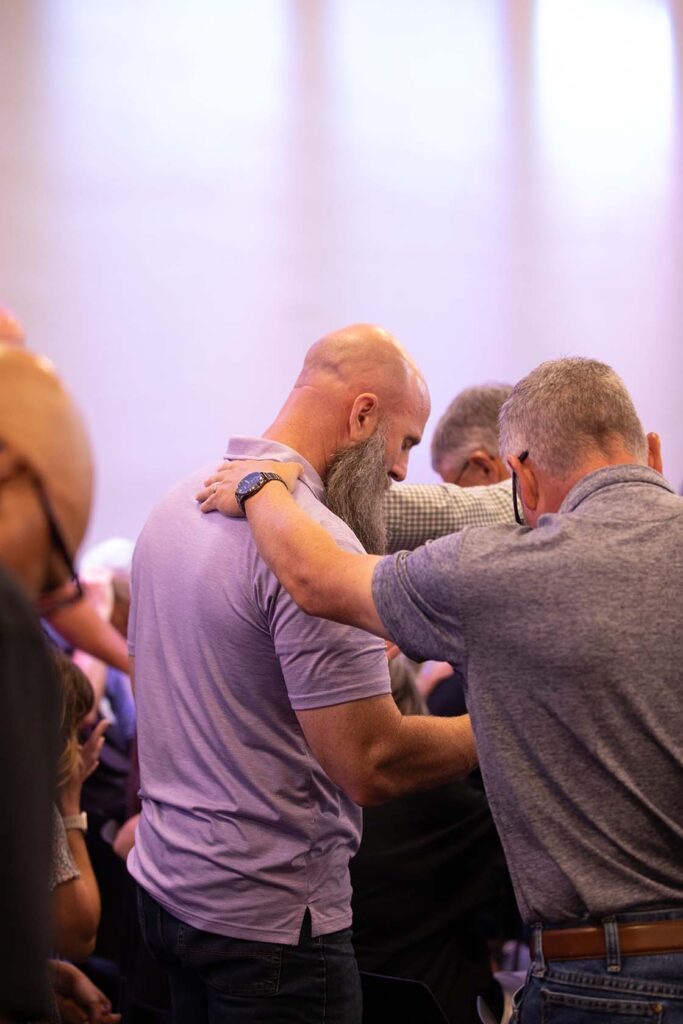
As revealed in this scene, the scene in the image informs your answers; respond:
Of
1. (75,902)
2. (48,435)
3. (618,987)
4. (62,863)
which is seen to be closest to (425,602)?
(618,987)

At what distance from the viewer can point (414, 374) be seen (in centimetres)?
221

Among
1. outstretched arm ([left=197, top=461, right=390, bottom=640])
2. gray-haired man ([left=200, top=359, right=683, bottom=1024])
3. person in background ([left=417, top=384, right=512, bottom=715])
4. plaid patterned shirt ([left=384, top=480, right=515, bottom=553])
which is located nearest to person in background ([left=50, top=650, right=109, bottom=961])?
outstretched arm ([left=197, top=461, right=390, bottom=640])

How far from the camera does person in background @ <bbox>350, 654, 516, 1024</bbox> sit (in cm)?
247

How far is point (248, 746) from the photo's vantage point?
70.8 inches

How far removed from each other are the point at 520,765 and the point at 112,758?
246cm

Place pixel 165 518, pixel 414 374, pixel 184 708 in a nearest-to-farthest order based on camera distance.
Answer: pixel 184 708
pixel 165 518
pixel 414 374

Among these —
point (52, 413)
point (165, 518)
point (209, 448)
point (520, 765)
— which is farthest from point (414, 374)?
point (209, 448)

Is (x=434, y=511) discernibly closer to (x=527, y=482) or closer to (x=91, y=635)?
(x=527, y=482)

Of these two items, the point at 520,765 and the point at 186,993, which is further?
the point at 186,993

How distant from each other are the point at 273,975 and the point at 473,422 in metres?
1.69

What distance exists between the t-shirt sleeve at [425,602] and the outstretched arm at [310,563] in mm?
32

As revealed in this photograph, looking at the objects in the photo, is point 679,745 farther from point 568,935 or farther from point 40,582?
point 40,582

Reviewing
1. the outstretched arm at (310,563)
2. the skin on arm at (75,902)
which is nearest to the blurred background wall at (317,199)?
the skin on arm at (75,902)

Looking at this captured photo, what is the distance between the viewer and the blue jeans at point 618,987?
1.43m
